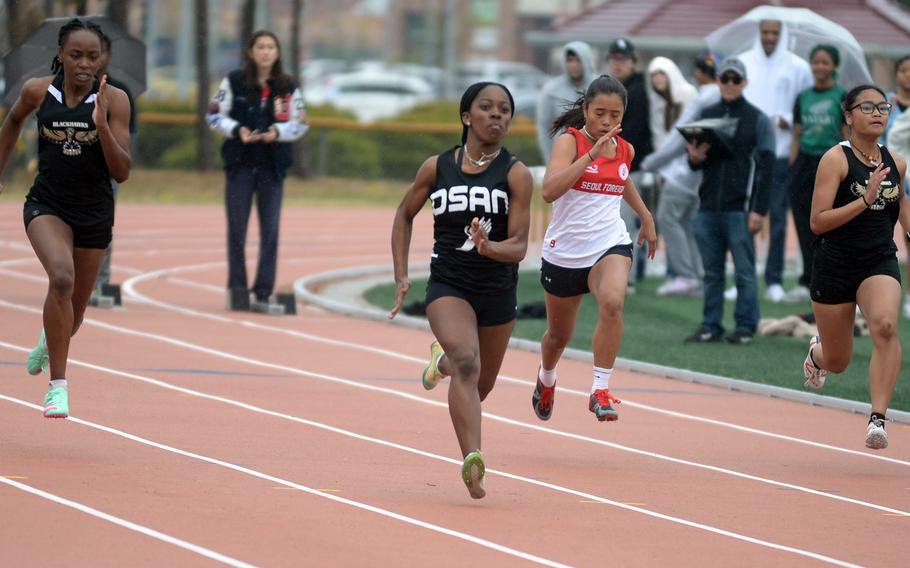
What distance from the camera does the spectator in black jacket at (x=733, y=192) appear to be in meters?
14.3

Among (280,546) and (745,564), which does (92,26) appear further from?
(745,564)

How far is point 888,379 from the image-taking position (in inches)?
369

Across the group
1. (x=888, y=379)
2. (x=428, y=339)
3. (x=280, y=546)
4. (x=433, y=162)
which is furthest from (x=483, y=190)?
(x=428, y=339)

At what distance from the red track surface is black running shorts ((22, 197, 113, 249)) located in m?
1.03

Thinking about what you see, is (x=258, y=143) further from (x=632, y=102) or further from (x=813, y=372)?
(x=813, y=372)

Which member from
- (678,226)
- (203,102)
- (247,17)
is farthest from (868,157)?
(247,17)

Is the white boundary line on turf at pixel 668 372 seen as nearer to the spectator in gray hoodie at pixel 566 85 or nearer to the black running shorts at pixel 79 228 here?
the spectator in gray hoodie at pixel 566 85

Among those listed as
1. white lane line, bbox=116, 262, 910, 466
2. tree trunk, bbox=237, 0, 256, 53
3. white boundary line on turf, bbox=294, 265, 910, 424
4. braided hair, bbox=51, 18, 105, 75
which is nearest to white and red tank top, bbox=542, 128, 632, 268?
white lane line, bbox=116, 262, 910, 466

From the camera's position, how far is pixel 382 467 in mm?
8883

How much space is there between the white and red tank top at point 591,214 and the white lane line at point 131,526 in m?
3.39

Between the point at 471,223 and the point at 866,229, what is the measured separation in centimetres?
261

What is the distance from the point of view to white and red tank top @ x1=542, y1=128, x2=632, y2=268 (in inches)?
382

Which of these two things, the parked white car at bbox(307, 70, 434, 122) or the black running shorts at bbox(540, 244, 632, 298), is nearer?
the black running shorts at bbox(540, 244, 632, 298)

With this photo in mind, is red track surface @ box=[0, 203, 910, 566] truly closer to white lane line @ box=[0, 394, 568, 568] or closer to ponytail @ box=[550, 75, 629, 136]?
white lane line @ box=[0, 394, 568, 568]
